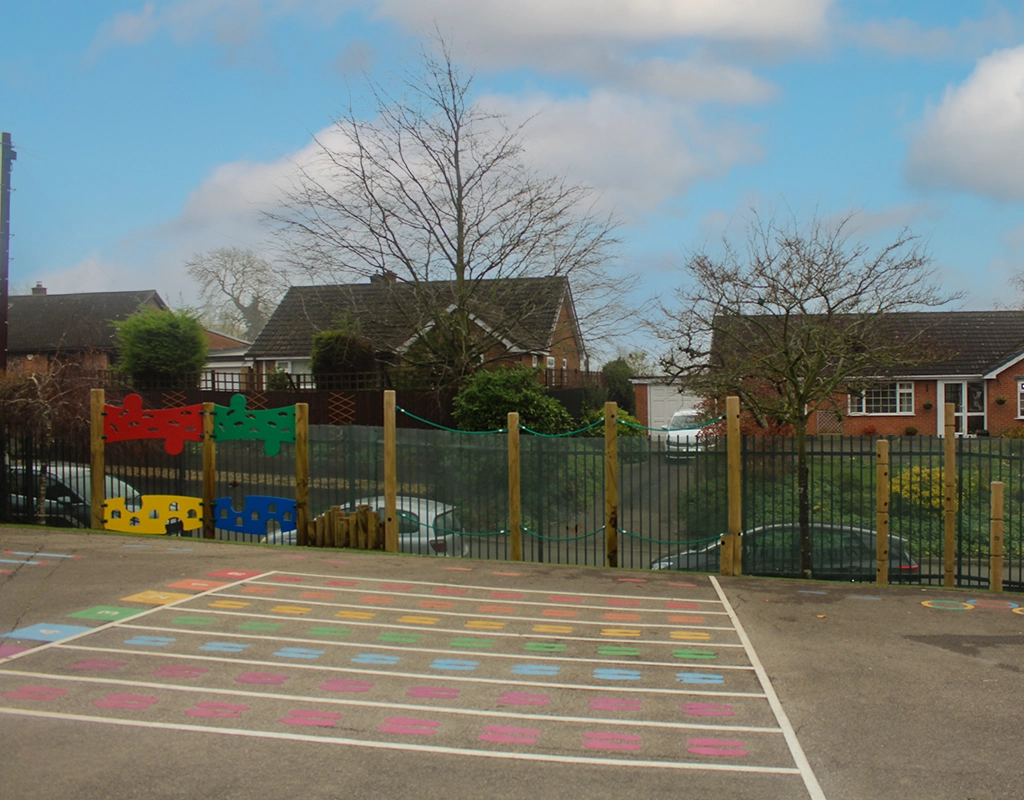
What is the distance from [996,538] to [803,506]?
2189 mm

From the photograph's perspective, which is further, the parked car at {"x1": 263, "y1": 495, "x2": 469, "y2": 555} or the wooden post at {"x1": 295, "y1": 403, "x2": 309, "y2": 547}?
the wooden post at {"x1": 295, "y1": 403, "x2": 309, "y2": 547}

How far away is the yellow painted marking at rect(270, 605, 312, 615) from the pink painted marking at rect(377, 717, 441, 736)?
3.13 metres

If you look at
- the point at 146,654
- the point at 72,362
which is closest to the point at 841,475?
the point at 146,654

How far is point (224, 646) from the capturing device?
7.79 meters

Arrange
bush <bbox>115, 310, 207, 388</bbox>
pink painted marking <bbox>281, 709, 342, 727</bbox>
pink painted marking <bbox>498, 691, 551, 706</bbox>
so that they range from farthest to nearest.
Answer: bush <bbox>115, 310, 207, 388</bbox>, pink painted marking <bbox>498, 691, 551, 706</bbox>, pink painted marking <bbox>281, 709, 342, 727</bbox>

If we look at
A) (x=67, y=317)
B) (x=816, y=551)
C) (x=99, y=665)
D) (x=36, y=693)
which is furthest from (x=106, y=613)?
(x=67, y=317)

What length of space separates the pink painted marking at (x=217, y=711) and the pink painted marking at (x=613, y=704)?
7.86 feet

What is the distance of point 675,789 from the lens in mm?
5148

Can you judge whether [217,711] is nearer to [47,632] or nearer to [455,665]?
[455,665]

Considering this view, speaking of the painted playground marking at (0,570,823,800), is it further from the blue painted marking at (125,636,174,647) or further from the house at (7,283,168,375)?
the house at (7,283,168,375)

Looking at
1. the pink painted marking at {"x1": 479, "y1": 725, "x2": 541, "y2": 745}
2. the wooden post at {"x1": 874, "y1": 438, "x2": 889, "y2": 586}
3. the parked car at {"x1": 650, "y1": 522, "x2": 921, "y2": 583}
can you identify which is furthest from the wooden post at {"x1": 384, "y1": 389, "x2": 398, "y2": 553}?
the pink painted marking at {"x1": 479, "y1": 725, "x2": 541, "y2": 745}

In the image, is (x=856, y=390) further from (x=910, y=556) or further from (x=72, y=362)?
(x=72, y=362)

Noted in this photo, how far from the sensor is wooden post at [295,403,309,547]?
1324cm

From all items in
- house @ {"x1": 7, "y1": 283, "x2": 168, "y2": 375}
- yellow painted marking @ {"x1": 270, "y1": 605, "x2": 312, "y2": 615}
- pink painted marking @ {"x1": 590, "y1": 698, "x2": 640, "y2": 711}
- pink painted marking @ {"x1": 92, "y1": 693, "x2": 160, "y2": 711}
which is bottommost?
pink painted marking @ {"x1": 590, "y1": 698, "x2": 640, "y2": 711}
